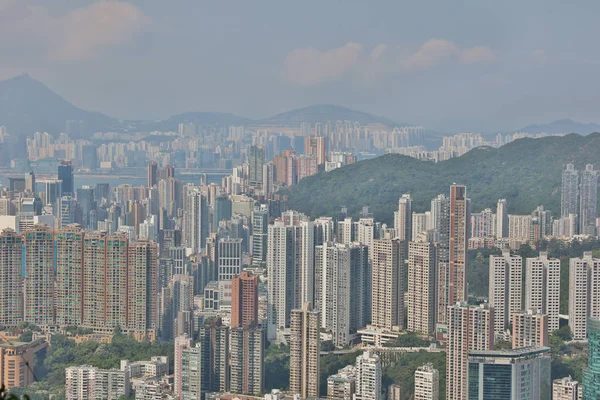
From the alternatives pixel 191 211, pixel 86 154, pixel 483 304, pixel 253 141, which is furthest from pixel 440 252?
pixel 86 154

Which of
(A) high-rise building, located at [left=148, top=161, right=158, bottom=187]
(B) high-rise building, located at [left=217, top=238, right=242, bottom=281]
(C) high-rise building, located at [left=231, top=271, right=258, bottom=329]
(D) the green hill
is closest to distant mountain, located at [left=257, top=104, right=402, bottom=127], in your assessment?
(D) the green hill

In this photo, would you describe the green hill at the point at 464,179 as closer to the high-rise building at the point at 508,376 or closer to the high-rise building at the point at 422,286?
the high-rise building at the point at 422,286

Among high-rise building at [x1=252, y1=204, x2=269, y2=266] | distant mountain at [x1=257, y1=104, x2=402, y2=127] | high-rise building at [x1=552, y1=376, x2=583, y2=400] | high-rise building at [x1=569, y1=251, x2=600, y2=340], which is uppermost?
distant mountain at [x1=257, y1=104, x2=402, y2=127]

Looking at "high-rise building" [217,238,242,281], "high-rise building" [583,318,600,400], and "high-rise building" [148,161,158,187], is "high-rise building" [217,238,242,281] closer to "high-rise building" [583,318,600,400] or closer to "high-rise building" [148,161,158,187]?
"high-rise building" [148,161,158,187]

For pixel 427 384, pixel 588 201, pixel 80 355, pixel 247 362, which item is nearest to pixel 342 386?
pixel 427 384

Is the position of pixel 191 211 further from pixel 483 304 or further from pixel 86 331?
pixel 483 304

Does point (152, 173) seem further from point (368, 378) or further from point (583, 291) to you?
point (368, 378)
